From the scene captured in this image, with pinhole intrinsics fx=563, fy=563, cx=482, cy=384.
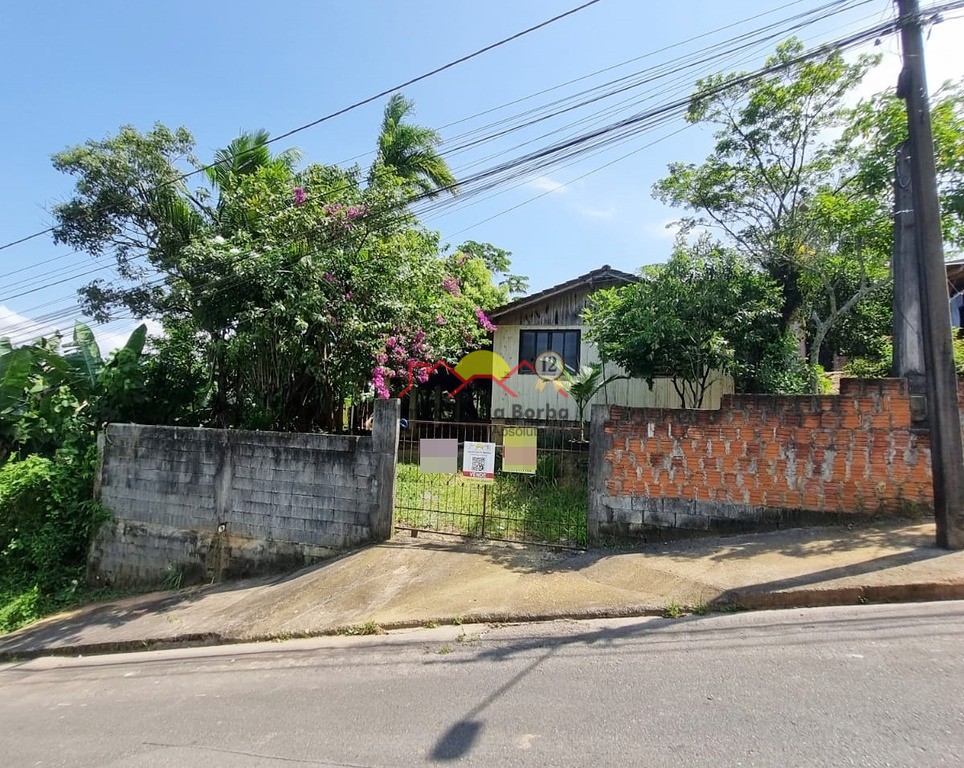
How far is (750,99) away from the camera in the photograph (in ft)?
33.6

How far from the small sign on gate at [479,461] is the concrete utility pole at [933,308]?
4352mm

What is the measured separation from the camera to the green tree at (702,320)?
828 centimetres

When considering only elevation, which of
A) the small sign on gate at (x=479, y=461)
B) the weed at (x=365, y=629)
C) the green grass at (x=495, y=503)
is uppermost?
the small sign on gate at (x=479, y=461)

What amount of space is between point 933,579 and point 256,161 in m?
12.4

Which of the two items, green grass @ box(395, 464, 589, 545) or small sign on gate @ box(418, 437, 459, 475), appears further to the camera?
small sign on gate @ box(418, 437, 459, 475)

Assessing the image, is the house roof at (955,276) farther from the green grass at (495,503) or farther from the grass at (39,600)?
the grass at (39,600)

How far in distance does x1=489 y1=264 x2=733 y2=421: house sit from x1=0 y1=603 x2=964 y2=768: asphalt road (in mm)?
7851

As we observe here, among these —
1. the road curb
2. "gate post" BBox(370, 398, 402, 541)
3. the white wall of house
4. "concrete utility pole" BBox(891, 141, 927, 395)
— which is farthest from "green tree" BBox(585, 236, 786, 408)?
the road curb

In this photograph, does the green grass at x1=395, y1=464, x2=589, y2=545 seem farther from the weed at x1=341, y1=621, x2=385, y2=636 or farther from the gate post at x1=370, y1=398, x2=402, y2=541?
the weed at x1=341, y1=621, x2=385, y2=636

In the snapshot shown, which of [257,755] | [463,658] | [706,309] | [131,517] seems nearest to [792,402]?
[706,309]

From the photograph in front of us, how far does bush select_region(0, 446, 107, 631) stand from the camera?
8.83 meters

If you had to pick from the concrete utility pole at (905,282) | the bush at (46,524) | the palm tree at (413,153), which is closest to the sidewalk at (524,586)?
the bush at (46,524)

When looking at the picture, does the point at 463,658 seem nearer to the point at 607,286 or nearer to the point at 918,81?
the point at 918,81

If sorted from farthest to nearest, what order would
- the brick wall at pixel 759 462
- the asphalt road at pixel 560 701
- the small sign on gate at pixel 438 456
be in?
the small sign on gate at pixel 438 456
the brick wall at pixel 759 462
the asphalt road at pixel 560 701
